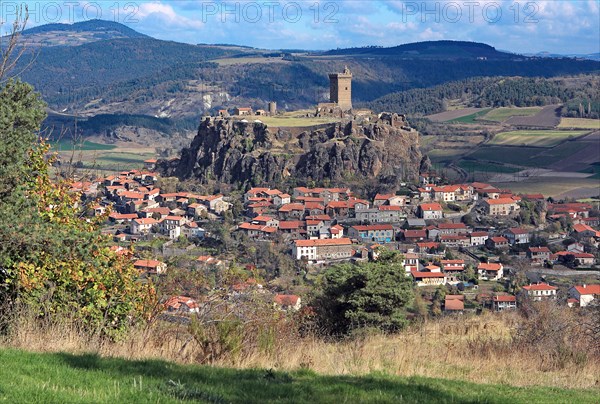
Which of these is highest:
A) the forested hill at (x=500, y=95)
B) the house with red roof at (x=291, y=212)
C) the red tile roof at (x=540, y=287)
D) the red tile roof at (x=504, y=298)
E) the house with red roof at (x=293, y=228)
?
the forested hill at (x=500, y=95)

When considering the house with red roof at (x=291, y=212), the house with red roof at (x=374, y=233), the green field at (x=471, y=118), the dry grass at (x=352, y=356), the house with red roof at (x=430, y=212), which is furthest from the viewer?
the green field at (x=471, y=118)

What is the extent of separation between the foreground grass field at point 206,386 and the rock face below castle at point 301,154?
137 feet

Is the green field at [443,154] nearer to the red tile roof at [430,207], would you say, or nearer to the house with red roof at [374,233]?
the red tile roof at [430,207]

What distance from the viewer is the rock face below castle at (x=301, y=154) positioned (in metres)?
50.7

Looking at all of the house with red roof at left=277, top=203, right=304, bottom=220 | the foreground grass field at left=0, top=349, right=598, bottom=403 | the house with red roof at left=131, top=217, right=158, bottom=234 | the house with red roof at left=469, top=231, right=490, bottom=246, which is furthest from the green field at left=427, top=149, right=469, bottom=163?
the foreground grass field at left=0, top=349, right=598, bottom=403

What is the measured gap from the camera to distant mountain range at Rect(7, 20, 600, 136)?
124625 mm

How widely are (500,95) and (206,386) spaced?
99437 millimetres

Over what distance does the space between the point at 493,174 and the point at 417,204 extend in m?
16.8

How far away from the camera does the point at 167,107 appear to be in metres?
122

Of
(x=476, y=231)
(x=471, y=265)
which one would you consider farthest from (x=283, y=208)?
(x=471, y=265)

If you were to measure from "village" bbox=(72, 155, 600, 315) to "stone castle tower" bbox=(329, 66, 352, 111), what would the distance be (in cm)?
1538

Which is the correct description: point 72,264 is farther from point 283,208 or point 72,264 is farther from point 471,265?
point 283,208

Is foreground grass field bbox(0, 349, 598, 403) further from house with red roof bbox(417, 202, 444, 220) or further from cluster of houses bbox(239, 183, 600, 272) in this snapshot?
house with red roof bbox(417, 202, 444, 220)

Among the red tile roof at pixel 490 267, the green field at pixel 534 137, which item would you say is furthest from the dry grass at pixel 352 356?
the green field at pixel 534 137
